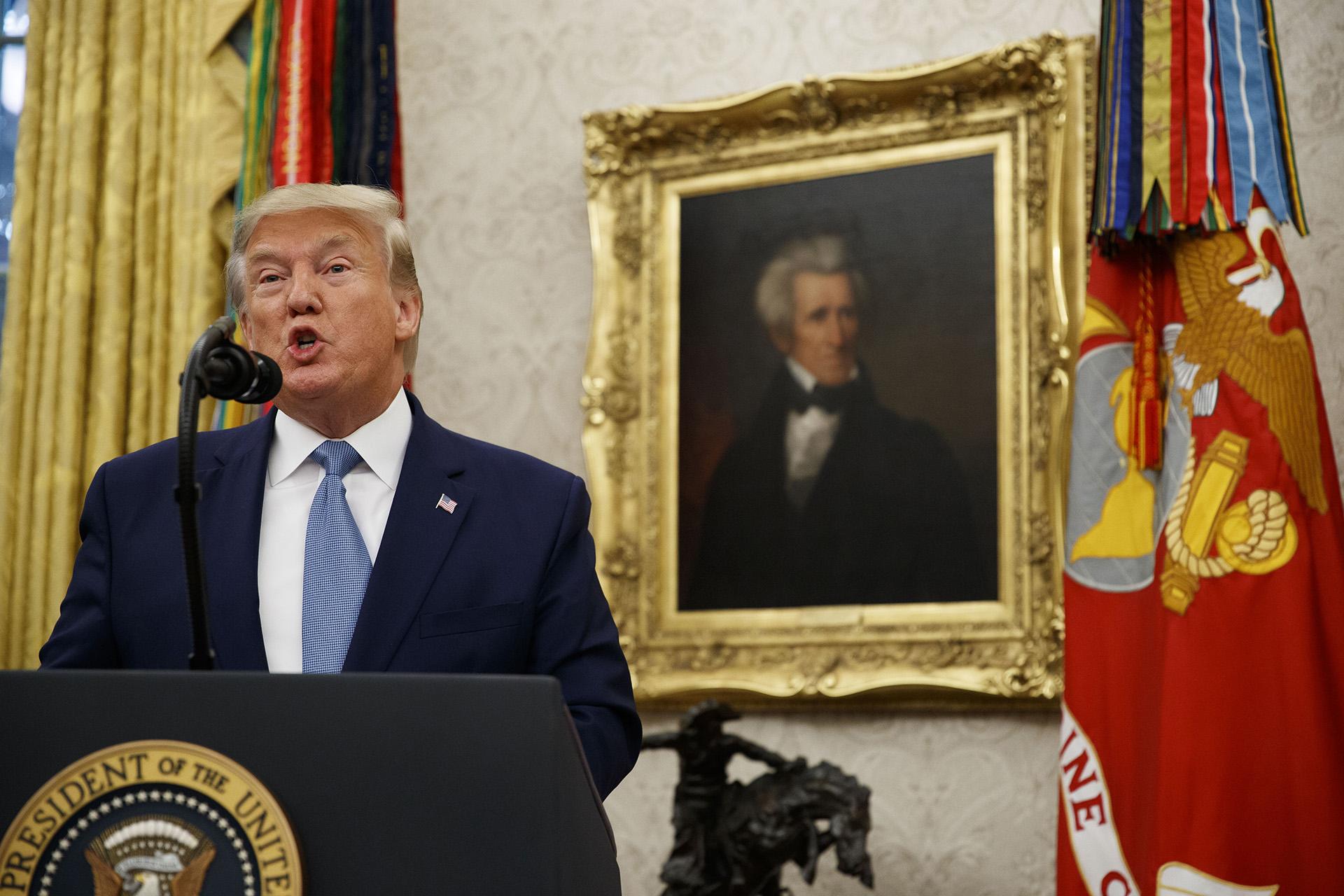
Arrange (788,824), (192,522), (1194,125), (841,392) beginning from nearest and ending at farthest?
(192,522) < (1194,125) < (788,824) < (841,392)

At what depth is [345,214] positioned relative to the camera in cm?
230

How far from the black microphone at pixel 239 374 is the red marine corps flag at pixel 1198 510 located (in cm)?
198

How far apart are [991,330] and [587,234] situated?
1.26 m

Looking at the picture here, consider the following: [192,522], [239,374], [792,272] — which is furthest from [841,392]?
[192,522]

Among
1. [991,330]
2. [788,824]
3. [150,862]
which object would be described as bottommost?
[788,824]

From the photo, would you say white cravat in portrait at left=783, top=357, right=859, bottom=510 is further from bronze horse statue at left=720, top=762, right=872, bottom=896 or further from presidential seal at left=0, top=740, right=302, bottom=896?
presidential seal at left=0, top=740, right=302, bottom=896

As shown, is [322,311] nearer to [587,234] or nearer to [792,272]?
[792,272]

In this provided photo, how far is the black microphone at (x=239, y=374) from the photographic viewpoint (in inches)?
61.0

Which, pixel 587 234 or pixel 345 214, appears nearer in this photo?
pixel 345 214

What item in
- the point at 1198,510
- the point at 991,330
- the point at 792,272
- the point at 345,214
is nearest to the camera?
the point at 345,214

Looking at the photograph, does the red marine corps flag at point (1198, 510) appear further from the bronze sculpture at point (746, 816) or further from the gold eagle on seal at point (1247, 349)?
the bronze sculpture at point (746, 816)

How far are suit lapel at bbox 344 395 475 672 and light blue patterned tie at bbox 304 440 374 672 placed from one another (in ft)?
0.10

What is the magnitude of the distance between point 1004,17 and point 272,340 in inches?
100

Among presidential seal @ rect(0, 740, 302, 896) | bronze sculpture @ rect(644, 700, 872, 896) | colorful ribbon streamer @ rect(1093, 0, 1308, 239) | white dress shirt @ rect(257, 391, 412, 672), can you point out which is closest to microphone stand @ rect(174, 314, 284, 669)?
presidential seal @ rect(0, 740, 302, 896)
